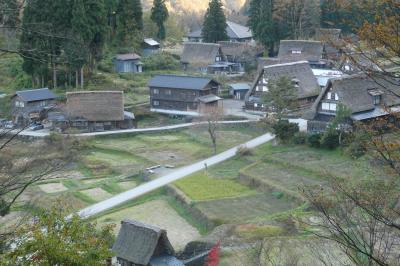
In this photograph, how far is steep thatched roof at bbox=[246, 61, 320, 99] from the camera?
29.5m

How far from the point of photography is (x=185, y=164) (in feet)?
75.5

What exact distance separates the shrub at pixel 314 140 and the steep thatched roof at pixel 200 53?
53.6 ft

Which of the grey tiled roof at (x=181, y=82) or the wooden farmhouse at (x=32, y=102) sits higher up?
the grey tiled roof at (x=181, y=82)

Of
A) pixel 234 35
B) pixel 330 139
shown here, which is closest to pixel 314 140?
pixel 330 139

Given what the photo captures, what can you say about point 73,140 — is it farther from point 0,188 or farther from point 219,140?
point 0,188

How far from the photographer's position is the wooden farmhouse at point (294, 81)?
29500 millimetres

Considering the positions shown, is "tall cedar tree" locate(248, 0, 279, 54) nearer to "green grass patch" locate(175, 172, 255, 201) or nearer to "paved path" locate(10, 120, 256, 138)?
"paved path" locate(10, 120, 256, 138)

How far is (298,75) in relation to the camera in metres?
30.0

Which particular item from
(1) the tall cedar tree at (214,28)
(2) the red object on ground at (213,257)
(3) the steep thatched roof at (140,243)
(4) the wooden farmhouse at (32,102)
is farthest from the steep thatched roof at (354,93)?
(1) the tall cedar tree at (214,28)

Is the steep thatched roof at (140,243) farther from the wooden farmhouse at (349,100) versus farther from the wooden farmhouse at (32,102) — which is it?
the wooden farmhouse at (32,102)

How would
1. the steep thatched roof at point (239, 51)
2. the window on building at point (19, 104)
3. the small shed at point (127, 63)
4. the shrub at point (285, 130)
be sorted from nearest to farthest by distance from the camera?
the shrub at point (285, 130), the window on building at point (19, 104), the small shed at point (127, 63), the steep thatched roof at point (239, 51)

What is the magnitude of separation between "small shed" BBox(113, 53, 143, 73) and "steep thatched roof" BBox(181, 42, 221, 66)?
3.59 metres

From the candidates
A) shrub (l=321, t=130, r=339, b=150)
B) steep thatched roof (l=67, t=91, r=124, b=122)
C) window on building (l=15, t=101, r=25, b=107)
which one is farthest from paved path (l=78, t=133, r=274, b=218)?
window on building (l=15, t=101, r=25, b=107)

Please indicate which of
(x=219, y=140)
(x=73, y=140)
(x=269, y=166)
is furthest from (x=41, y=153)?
(x=269, y=166)
